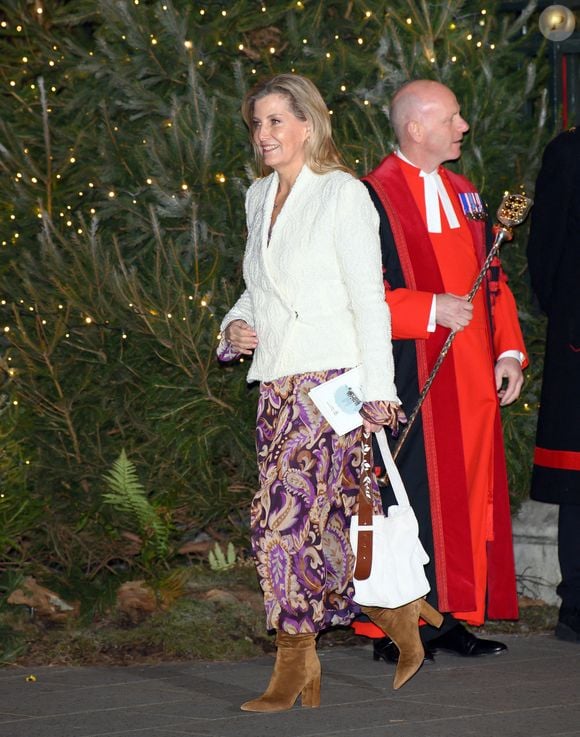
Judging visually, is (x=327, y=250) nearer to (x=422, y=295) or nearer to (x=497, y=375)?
(x=422, y=295)

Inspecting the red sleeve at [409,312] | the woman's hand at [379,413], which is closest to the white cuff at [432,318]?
the red sleeve at [409,312]

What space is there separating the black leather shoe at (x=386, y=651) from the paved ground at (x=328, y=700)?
66 millimetres

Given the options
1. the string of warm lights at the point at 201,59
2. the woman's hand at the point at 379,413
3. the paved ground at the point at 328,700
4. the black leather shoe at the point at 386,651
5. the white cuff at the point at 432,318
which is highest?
the string of warm lights at the point at 201,59

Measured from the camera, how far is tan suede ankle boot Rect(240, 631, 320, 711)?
5195 millimetres

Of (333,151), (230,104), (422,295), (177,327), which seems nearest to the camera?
(333,151)

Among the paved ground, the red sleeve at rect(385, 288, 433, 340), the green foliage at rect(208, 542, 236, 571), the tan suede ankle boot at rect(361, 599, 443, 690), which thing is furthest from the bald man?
the green foliage at rect(208, 542, 236, 571)

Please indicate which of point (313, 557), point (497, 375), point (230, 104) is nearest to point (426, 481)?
point (497, 375)

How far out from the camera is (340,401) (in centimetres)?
525

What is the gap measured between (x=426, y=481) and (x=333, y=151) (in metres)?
1.46

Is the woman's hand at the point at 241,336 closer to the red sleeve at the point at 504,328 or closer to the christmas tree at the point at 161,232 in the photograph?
the christmas tree at the point at 161,232

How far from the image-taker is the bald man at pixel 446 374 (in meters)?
6.08

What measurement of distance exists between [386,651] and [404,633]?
71 cm

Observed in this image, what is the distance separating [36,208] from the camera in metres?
7.26

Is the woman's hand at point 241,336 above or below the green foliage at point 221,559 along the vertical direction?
above
